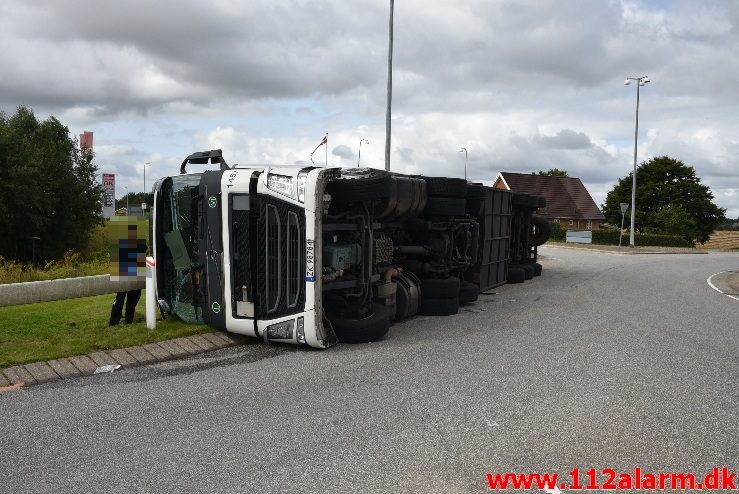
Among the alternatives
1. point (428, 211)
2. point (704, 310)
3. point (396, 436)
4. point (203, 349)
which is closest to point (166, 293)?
point (203, 349)

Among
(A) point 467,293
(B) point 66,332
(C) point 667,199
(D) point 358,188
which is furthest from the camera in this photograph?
(C) point 667,199

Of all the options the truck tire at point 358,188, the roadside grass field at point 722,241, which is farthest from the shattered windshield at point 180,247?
the roadside grass field at point 722,241

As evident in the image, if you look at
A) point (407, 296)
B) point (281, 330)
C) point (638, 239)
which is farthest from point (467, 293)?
point (638, 239)

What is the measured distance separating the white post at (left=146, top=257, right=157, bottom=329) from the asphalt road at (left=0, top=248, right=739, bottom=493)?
1391mm

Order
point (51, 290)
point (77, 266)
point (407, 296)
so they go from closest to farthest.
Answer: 1. point (407, 296)
2. point (51, 290)
3. point (77, 266)

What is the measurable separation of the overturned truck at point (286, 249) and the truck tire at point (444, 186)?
8.8 inches

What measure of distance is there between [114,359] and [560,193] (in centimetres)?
6827

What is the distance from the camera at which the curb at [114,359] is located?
6.23 meters

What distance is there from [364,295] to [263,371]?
2284 millimetres

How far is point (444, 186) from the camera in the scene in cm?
1092

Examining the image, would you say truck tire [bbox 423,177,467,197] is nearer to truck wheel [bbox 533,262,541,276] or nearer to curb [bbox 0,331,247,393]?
curb [bbox 0,331,247,393]

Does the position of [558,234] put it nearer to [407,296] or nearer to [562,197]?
[562,197]

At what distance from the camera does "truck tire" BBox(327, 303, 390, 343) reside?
817 cm

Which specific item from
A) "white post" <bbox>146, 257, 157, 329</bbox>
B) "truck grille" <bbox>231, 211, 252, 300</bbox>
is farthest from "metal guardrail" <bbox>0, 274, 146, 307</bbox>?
"truck grille" <bbox>231, 211, 252, 300</bbox>
